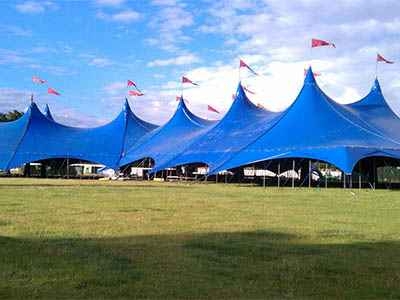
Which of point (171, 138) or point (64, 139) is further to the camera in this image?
point (64, 139)

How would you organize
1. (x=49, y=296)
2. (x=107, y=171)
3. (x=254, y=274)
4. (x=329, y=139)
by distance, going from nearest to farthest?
(x=49, y=296) < (x=254, y=274) < (x=329, y=139) < (x=107, y=171)

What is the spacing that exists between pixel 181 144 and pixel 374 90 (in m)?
13.6

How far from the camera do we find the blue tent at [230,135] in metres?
38.6

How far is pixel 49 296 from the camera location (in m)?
6.04

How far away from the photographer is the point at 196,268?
25.5 feet

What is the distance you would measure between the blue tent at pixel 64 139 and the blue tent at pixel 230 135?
38.9ft

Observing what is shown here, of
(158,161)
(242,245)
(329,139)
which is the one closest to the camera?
(242,245)

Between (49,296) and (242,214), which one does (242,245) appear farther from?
(242,214)

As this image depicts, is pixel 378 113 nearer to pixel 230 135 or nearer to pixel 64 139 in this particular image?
pixel 230 135

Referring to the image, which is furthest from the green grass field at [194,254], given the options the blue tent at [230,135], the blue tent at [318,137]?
the blue tent at [230,135]

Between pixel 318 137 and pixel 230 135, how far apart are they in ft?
25.0

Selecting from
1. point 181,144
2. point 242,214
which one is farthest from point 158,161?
point 242,214

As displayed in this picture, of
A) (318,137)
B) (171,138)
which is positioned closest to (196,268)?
(318,137)

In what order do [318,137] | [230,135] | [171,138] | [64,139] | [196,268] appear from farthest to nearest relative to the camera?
[64,139], [171,138], [230,135], [318,137], [196,268]
